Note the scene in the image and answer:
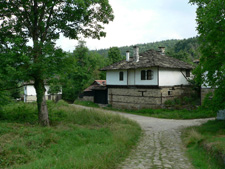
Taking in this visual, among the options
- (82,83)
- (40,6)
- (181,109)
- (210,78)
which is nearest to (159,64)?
(181,109)

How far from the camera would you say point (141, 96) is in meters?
24.5

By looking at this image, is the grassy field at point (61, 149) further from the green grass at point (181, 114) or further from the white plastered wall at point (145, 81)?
the white plastered wall at point (145, 81)

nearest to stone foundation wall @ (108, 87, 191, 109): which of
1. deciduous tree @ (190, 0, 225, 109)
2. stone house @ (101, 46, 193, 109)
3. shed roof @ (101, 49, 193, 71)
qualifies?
stone house @ (101, 46, 193, 109)

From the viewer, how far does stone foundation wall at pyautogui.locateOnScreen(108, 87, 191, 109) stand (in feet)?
74.8

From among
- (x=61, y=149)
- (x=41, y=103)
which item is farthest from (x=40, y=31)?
(x=61, y=149)

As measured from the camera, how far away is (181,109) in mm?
21562

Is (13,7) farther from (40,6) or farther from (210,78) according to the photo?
(210,78)

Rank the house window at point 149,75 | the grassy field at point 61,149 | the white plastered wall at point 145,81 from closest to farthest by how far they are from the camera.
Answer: the grassy field at point 61,149
the white plastered wall at point 145,81
the house window at point 149,75

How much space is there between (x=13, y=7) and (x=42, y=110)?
Result: 17.8 feet

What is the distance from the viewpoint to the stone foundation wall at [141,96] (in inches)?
898

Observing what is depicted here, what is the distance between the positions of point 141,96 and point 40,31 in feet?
52.1

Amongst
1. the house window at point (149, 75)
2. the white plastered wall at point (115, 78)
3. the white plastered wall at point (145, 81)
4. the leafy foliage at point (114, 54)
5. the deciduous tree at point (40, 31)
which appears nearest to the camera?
the deciduous tree at point (40, 31)

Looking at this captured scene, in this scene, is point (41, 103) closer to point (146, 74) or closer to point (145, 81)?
point (145, 81)

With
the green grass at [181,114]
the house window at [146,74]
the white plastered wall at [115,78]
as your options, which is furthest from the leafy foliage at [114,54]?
the green grass at [181,114]
